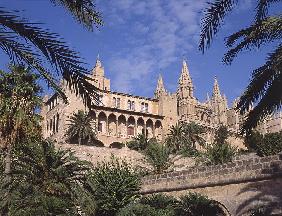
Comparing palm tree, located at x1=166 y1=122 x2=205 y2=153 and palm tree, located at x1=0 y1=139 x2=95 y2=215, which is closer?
palm tree, located at x1=0 y1=139 x2=95 y2=215

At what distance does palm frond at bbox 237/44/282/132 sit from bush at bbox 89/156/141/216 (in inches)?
467

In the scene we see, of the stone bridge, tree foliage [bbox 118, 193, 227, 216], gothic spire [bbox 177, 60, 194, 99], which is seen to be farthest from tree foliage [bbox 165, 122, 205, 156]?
tree foliage [bbox 118, 193, 227, 216]

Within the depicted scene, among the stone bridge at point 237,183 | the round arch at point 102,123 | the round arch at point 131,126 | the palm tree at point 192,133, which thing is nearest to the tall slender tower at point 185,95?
the round arch at point 131,126

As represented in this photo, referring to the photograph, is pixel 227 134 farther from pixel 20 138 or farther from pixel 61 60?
pixel 61 60

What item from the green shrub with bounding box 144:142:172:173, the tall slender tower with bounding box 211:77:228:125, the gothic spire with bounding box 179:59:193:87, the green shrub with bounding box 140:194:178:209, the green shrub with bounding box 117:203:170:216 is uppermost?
the gothic spire with bounding box 179:59:193:87

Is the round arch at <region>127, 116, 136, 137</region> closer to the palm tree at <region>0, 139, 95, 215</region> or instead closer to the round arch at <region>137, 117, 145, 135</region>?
the round arch at <region>137, 117, 145, 135</region>

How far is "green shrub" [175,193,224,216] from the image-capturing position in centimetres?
2168

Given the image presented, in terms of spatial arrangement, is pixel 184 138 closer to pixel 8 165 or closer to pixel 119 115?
pixel 119 115

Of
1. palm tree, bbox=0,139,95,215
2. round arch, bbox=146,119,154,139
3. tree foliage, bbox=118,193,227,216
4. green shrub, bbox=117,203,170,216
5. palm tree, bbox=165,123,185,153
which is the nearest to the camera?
palm tree, bbox=0,139,95,215

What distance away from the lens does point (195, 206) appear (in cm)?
2161

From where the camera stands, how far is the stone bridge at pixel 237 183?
808 inches

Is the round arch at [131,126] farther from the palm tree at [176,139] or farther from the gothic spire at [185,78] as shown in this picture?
the gothic spire at [185,78]

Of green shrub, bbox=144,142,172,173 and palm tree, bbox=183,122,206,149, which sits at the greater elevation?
palm tree, bbox=183,122,206,149

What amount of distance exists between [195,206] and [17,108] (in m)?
10.3
